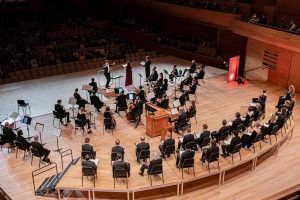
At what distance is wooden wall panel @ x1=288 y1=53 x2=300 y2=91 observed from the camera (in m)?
17.4

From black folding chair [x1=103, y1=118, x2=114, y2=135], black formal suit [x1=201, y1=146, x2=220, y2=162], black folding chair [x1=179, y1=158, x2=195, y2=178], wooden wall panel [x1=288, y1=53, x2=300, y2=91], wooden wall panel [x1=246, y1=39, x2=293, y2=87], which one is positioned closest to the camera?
black folding chair [x1=179, y1=158, x2=195, y2=178]

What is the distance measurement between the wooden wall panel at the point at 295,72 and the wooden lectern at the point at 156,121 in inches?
309

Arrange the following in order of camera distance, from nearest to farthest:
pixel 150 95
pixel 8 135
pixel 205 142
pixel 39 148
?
pixel 39 148 → pixel 205 142 → pixel 8 135 → pixel 150 95

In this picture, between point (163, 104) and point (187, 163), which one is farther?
point (163, 104)

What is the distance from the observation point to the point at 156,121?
1280 cm

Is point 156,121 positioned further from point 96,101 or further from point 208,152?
point 208,152

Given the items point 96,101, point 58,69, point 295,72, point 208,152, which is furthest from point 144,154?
point 58,69

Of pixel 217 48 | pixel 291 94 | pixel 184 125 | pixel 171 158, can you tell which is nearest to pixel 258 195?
pixel 171 158

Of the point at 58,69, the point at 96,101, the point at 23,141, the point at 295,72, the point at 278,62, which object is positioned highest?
the point at 278,62

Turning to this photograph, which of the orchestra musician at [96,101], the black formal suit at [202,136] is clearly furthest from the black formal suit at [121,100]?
the black formal suit at [202,136]

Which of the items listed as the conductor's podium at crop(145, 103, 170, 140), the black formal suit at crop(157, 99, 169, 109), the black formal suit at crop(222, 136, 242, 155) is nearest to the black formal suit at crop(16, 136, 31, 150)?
the conductor's podium at crop(145, 103, 170, 140)

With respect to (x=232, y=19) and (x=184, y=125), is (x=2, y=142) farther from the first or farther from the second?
(x=232, y=19)

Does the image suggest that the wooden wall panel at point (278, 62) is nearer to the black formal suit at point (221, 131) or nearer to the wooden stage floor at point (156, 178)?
the wooden stage floor at point (156, 178)

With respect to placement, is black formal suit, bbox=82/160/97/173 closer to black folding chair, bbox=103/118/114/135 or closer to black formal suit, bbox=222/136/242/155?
black folding chair, bbox=103/118/114/135
